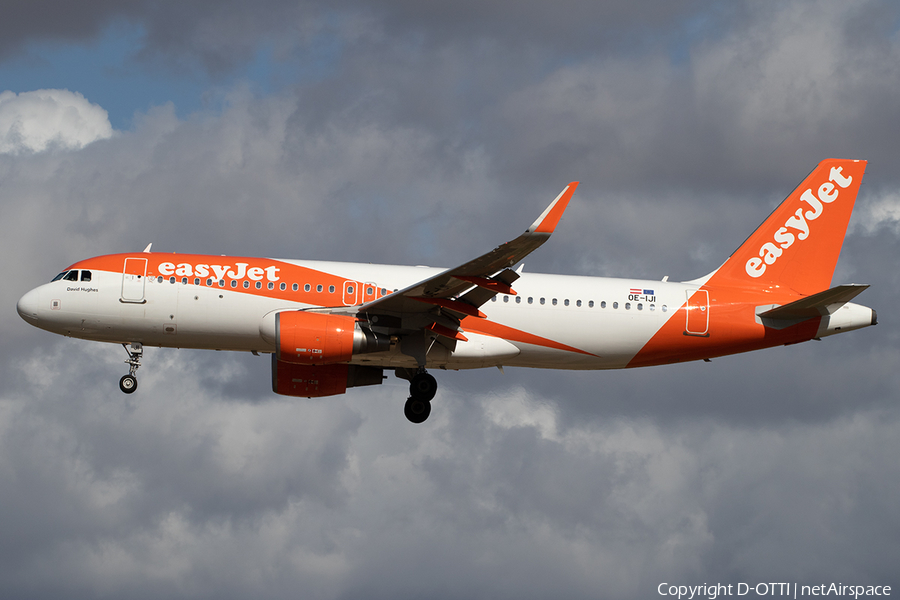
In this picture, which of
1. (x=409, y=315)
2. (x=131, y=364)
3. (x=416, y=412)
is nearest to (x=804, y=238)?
(x=409, y=315)

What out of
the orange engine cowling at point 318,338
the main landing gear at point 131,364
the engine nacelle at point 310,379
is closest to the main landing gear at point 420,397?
the engine nacelle at point 310,379

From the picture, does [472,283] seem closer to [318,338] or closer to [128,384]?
[318,338]

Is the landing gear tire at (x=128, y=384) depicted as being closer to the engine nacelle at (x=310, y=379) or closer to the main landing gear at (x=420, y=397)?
the engine nacelle at (x=310, y=379)

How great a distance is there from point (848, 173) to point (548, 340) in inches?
548

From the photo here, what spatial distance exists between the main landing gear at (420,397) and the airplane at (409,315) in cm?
5

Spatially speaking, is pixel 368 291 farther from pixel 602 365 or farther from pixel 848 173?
pixel 848 173

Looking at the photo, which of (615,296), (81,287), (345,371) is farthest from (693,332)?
(81,287)

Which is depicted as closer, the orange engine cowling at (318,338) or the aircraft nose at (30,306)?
the orange engine cowling at (318,338)

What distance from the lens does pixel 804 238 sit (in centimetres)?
3700

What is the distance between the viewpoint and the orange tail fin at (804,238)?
1430 inches

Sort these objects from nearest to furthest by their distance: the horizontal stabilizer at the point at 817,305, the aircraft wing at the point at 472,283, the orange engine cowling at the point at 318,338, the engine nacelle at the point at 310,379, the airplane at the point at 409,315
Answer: the aircraft wing at the point at 472,283 < the orange engine cowling at the point at 318,338 < the airplane at the point at 409,315 < the horizontal stabilizer at the point at 817,305 < the engine nacelle at the point at 310,379

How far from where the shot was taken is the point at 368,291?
32.9m

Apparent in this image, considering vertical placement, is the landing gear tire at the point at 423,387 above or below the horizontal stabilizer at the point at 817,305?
below

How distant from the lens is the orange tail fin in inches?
1430
